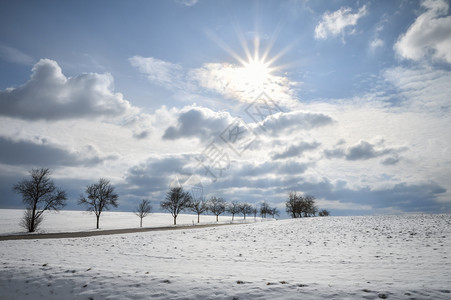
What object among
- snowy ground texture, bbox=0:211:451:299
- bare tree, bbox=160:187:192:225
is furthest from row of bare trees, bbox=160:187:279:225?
snowy ground texture, bbox=0:211:451:299

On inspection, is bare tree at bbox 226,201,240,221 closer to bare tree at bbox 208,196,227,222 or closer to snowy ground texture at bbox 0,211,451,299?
bare tree at bbox 208,196,227,222

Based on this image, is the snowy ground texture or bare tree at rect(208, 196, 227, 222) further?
bare tree at rect(208, 196, 227, 222)

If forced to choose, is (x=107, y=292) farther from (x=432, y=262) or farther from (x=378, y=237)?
(x=378, y=237)

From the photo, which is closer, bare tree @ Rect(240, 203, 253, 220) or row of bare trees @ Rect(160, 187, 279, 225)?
row of bare trees @ Rect(160, 187, 279, 225)

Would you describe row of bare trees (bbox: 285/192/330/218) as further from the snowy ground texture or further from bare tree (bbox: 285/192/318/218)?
the snowy ground texture

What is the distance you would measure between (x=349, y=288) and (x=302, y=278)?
2001 mm

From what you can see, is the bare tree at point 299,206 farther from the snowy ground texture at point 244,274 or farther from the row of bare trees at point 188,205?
the snowy ground texture at point 244,274

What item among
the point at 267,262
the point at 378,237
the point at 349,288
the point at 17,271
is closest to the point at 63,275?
the point at 17,271

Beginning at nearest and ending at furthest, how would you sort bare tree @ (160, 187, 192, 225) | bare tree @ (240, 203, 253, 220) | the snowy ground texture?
the snowy ground texture → bare tree @ (160, 187, 192, 225) → bare tree @ (240, 203, 253, 220)

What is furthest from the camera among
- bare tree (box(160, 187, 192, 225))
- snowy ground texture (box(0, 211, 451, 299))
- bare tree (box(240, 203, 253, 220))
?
bare tree (box(240, 203, 253, 220))

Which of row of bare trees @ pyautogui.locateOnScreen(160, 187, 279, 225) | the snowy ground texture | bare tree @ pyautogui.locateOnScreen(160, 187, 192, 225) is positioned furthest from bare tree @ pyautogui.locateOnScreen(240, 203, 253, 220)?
the snowy ground texture

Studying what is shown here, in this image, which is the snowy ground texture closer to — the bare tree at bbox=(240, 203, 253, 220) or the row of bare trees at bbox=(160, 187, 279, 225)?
the row of bare trees at bbox=(160, 187, 279, 225)

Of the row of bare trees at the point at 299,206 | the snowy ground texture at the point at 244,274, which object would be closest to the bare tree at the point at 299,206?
the row of bare trees at the point at 299,206

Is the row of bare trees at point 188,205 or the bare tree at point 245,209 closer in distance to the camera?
the row of bare trees at point 188,205
